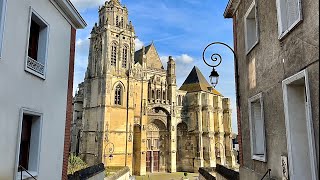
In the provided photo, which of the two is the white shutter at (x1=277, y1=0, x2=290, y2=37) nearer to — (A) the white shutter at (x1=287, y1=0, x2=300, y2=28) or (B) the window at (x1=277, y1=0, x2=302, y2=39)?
(B) the window at (x1=277, y1=0, x2=302, y2=39)

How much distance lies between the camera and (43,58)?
23.4ft

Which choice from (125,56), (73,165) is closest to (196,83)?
(125,56)

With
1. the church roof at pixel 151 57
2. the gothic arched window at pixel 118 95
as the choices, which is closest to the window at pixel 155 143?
the gothic arched window at pixel 118 95

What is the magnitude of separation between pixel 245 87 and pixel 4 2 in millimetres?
6288

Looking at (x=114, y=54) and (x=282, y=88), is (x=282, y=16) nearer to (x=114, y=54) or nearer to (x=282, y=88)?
(x=282, y=88)

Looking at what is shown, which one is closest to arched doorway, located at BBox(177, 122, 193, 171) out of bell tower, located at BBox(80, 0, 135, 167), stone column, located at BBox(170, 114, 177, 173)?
stone column, located at BBox(170, 114, 177, 173)

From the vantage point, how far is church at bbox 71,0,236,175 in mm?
39562

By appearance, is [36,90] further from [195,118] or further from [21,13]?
[195,118]

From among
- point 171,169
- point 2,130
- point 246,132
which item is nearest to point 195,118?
point 171,169

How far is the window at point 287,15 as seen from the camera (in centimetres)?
447

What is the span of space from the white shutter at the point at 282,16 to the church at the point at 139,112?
35.3 m

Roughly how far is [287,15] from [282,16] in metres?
0.11

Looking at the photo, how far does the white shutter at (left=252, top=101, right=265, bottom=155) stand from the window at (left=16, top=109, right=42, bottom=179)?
5482mm

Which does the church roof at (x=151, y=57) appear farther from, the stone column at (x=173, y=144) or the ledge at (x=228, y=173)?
the ledge at (x=228, y=173)
